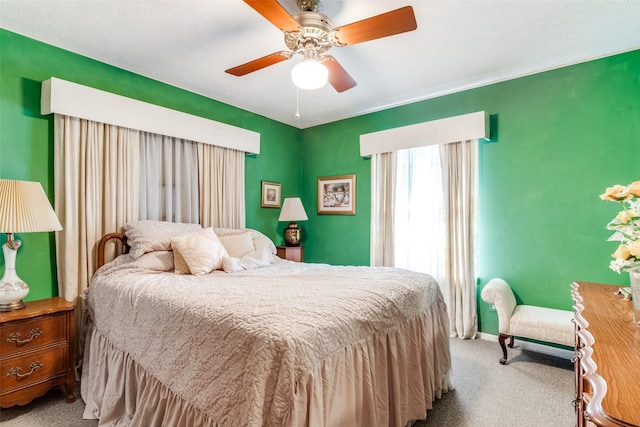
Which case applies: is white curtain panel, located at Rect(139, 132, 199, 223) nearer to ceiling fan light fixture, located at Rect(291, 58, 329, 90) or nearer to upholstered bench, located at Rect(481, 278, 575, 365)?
ceiling fan light fixture, located at Rect(291, 58, 329, 90)

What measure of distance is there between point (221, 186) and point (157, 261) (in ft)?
4.34

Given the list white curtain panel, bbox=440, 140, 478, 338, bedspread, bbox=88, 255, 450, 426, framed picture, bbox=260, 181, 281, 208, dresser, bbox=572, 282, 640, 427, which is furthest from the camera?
framed picture, bbox=260, 181, 281, 208

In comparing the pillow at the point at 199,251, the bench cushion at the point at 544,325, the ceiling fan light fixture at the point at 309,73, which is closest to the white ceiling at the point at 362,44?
the ceiling fan light fixture at the point at 309,73

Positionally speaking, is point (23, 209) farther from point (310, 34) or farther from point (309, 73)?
point (310, 34)

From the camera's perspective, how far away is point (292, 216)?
156 inches

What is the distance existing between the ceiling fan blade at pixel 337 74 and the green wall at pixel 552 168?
5.19ft

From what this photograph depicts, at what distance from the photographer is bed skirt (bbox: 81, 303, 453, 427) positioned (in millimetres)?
1279

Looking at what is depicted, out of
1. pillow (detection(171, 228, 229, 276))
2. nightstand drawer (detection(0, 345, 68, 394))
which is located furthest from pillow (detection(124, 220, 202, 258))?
nightstand drawer (detection(0, 345, 68, 394))

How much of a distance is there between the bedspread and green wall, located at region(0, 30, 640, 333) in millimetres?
1175

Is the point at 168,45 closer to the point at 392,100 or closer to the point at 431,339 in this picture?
the point at 392,100

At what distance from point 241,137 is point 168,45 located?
1.32m

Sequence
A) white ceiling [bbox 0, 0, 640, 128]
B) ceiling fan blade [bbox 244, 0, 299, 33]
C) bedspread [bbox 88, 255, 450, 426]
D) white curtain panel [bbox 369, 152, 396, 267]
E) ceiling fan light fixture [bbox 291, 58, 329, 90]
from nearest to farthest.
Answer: bedspread [bbox 88, 255, 450, 426]
ceiling fan blade [bbox 244, 0, 299, 33]
ceiling fan light fixture [bbox 291, 58, 329, 90]
white ceiling [bbox 0, 0, 640, 128]
white curtain panel [bbox 369, 152, 396, 267]

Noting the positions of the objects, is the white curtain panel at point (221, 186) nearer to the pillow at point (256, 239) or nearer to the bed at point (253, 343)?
the pillow at point (256, 239)

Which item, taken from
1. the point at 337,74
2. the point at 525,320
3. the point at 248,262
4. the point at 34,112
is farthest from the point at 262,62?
the point at 525,320
